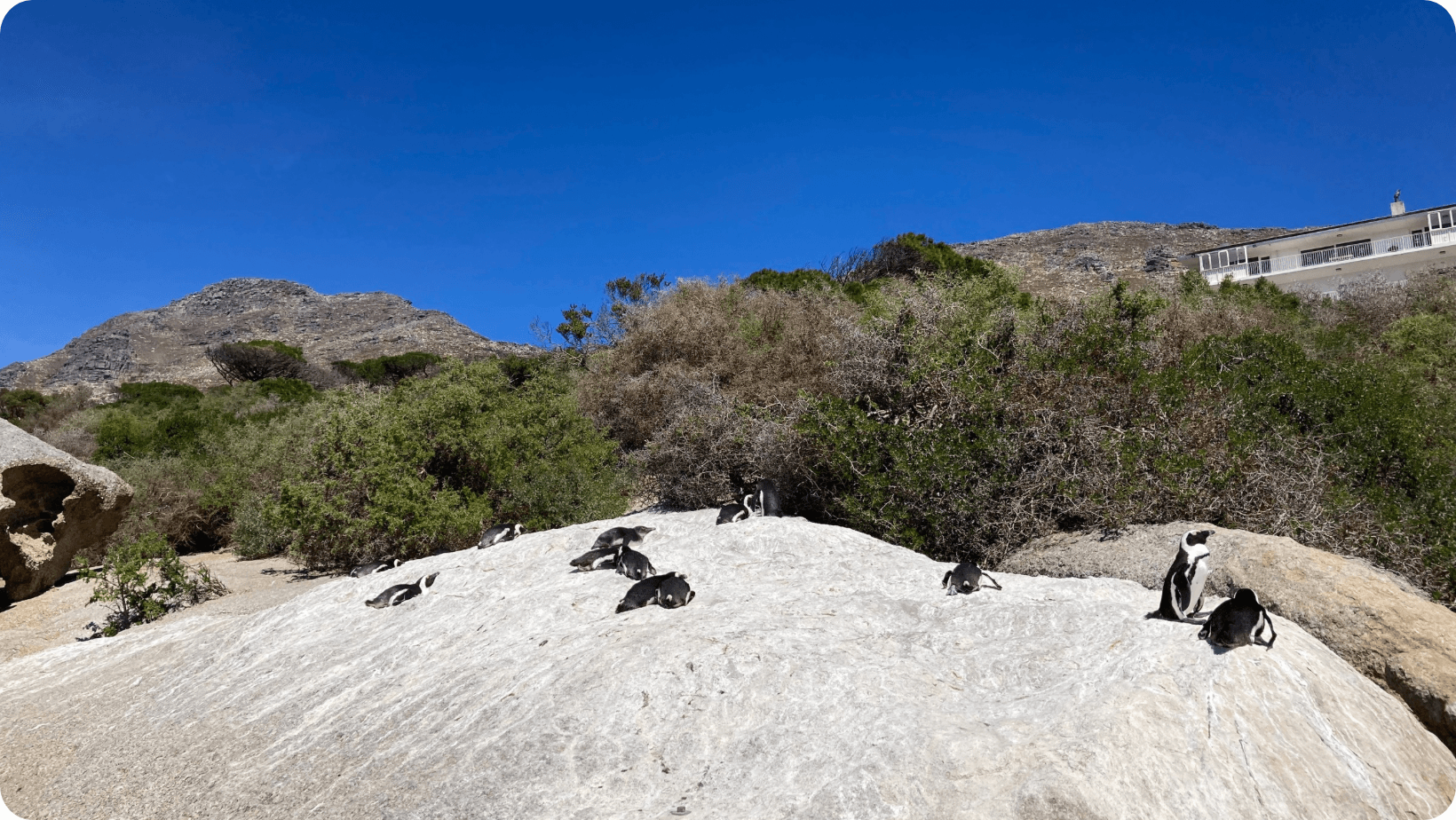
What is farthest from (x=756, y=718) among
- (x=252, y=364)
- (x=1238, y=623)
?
(x=252, y=364)

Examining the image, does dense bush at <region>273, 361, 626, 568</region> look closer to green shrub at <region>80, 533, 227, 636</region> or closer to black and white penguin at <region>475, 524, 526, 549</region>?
green shrub at <region>80, 533, 227, 636</region>

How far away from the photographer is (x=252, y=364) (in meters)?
39.0

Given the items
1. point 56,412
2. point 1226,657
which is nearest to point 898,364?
point 1226,657

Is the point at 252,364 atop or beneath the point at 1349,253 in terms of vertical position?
atop

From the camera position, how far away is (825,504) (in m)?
9.66

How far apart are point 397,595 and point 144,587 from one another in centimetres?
514

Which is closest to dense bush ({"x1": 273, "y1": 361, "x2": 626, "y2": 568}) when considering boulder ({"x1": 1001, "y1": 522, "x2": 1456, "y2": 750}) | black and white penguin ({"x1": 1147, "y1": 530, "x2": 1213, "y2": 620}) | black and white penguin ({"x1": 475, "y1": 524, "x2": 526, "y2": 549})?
black and white penguin ({"x1": 475, "y1": 524, "x2": 526, "y2": 549})

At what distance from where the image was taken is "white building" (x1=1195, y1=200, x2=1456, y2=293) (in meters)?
30.9

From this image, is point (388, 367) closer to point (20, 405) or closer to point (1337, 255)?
point (20, 405)

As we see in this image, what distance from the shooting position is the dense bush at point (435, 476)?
10.5 meters

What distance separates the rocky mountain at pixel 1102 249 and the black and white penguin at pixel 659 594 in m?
35.5

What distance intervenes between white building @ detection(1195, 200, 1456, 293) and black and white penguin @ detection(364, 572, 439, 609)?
31.4 meters

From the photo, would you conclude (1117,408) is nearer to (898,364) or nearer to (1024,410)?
(1024,410)

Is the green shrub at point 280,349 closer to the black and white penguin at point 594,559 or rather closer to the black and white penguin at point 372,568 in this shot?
the black and white penguin at point 372,568
